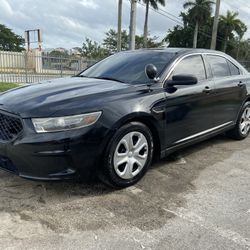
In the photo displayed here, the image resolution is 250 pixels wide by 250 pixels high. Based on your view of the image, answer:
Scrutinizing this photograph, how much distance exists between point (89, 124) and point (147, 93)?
2.93 feet

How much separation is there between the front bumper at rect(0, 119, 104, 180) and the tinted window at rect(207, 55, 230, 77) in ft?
8.27

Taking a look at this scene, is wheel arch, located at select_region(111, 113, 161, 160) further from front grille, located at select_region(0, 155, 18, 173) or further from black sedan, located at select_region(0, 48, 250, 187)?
front grille, located at select_region(0, 155, 18, 173)

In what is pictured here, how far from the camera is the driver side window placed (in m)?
4.37

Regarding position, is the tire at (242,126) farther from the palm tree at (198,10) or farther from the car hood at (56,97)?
the palm tree at (198,10)

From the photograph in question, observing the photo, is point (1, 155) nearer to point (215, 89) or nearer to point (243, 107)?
point (215, 89)

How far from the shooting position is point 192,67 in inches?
183

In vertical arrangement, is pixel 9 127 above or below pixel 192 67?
→ below

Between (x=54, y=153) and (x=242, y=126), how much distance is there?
3.89 m

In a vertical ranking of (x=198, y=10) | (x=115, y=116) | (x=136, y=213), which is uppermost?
(x=198, y=10)

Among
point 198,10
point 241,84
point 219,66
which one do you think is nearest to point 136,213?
point 219,66

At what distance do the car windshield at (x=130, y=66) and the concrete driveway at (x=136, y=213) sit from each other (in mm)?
1200

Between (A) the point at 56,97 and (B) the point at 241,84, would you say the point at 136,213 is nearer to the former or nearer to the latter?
(A) the point at 56,97

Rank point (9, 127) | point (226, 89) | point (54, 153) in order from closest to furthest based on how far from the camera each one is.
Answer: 1. point (54, 153)
2. point (9, 127)
3. point (226, 89)

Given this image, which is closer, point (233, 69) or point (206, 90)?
point (206, 90)
